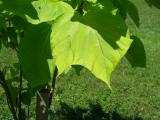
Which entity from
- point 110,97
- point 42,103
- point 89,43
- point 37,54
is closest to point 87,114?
point 110,97

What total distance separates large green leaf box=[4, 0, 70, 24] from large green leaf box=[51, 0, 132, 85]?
0.03m

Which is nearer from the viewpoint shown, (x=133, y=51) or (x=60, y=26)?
(x=60, y=26)

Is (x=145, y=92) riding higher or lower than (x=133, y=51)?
lower

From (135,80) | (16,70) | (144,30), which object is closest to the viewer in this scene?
(16,70)

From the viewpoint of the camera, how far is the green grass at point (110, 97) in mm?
5887

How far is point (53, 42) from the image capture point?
127 cm

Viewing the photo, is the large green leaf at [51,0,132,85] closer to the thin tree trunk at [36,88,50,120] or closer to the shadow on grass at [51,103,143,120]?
the thin tree trunk at [36,88,50,120]

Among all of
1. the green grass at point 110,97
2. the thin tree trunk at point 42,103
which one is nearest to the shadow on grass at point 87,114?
the green grass at point 110,97

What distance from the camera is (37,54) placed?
53.9 inches

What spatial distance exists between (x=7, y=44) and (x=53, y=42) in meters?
1.27

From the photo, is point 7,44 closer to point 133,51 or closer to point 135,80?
point 133,51

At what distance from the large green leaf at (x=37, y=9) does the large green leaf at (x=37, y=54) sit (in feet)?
0.21

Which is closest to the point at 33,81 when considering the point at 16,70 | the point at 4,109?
Answer: the point at 16,70

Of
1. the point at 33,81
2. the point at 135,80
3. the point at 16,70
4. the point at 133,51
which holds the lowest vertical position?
the point at 135,80
